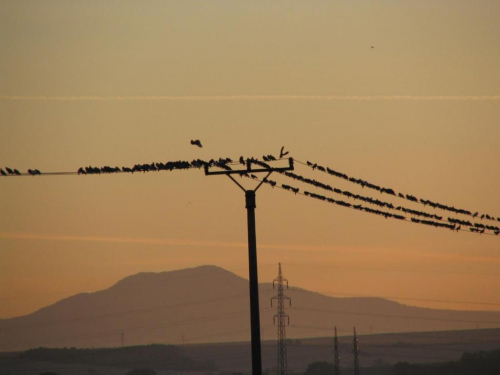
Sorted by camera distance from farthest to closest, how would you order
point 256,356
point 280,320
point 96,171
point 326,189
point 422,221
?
point 280,320 < point 422,221 < point 326,189 < point 96,171 < point 256,356

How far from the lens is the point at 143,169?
69125 millimetres

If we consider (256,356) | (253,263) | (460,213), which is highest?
(460,213)

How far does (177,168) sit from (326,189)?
36.8ft

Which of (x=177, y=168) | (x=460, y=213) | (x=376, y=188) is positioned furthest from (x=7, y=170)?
(x=460, y=213)

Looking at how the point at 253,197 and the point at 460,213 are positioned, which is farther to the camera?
the point at 460,213

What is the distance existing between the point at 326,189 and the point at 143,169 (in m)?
13.7

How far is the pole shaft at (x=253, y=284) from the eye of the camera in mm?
67062

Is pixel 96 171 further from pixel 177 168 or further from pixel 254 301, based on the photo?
pixel 254 301

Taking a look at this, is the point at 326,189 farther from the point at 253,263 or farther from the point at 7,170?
the point at 7,170

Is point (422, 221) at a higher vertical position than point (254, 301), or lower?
higher

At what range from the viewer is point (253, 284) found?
6719 cm

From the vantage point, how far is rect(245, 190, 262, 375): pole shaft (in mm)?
67062

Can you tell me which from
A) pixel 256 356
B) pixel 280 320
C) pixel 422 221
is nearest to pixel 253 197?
pixel 256 356

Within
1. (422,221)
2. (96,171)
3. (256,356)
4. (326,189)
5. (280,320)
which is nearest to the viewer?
(256,356)
